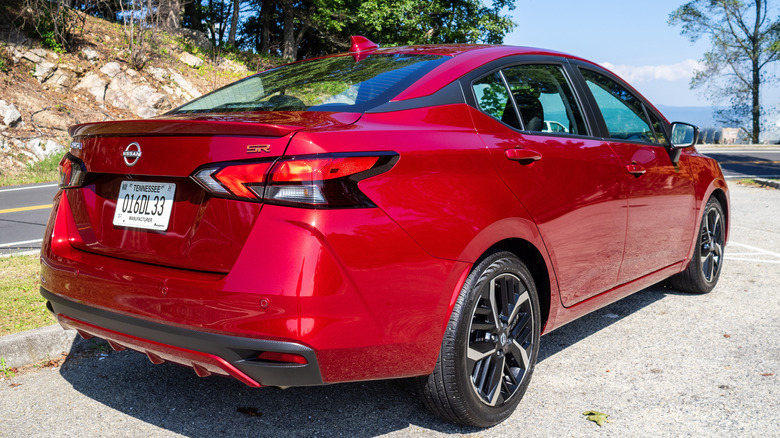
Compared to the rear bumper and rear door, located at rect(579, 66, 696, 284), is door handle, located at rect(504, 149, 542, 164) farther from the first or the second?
the rear bumper

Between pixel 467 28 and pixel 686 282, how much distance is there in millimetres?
28119

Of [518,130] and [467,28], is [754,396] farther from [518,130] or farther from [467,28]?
[467,28]

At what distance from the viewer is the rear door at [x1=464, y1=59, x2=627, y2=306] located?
3.02 meters

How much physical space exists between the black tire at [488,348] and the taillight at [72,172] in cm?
163

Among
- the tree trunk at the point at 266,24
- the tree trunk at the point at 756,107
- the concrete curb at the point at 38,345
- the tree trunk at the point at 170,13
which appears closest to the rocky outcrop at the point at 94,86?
the tree trunk at the point at 170,13

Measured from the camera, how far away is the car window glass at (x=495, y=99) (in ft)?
10.0

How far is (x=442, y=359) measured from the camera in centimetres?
270

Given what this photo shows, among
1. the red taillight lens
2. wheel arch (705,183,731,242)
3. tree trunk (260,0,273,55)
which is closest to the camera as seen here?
the red taillight lens

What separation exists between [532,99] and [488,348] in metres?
1.26

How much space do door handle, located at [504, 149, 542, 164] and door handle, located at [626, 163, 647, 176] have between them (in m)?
0.94

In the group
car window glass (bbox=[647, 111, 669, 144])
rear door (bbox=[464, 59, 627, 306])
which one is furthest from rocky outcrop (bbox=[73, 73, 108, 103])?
rear door (bbox=[464, 59, 627, 306])

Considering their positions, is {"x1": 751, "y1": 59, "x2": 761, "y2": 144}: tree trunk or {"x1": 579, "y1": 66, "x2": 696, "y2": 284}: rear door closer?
{"x1": 579, "y1": 66, "x2": 696, "y2": 284}: rear door

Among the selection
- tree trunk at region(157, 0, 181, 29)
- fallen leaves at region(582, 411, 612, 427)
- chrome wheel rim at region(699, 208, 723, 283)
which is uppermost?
tree trunk at region(157, 0, 181, 29)

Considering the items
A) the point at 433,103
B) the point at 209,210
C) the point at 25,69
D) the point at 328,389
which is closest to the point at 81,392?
the point at 328,389
